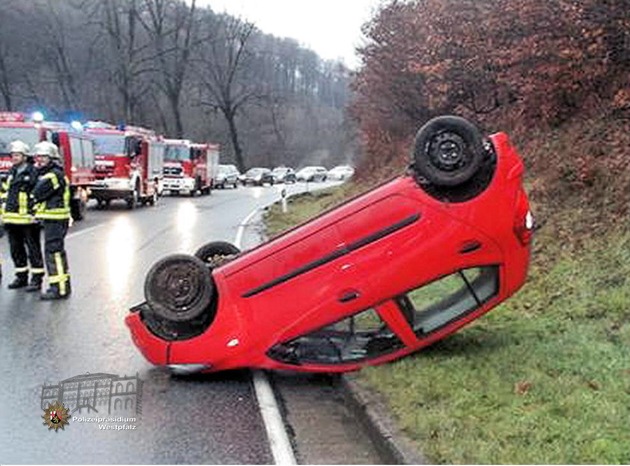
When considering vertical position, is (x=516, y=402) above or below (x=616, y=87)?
below

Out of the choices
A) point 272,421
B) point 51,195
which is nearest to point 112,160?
point 51,195

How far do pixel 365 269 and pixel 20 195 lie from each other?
20.2 feet

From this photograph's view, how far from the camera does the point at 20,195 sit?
35.8ft

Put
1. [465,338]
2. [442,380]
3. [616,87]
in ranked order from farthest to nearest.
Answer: [616,87]
[465,338]
[442,380]

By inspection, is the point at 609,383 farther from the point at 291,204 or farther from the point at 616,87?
the point at 291,204

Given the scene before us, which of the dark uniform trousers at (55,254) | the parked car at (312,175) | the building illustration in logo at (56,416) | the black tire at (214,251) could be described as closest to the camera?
the building illustration in logo at (56,416)

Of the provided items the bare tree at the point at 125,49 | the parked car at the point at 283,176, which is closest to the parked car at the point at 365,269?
the bare tree at the point at 125,49

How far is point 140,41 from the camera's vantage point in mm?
71562

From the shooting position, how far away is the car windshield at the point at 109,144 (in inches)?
1196

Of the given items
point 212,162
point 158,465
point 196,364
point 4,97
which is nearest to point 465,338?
point 196,364

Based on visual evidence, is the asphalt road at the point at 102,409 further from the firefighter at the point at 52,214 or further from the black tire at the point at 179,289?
the black tire at the point at 179,289

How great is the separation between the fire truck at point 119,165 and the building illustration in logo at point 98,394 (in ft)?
78.9

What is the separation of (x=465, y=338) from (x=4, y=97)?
6775 cm

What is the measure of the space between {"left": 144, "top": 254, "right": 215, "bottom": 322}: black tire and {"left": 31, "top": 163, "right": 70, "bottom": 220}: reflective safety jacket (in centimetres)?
427
